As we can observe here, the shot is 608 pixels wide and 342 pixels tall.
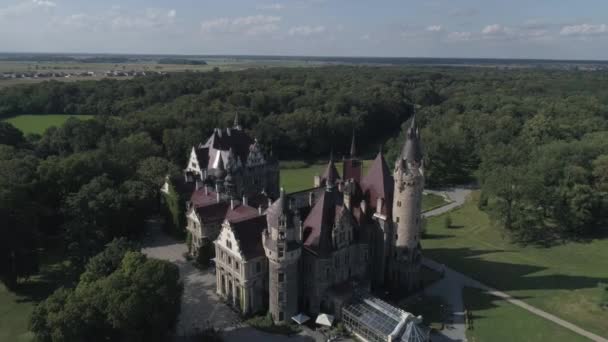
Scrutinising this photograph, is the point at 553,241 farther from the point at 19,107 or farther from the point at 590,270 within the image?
the point at 19,107

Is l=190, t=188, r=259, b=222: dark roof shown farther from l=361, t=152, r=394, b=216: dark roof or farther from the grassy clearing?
the grassy clearing

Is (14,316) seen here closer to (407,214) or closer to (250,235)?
(250,235)

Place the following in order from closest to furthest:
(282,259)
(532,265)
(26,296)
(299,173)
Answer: (282,259) < (26,296) < (532,265) < (299,173)

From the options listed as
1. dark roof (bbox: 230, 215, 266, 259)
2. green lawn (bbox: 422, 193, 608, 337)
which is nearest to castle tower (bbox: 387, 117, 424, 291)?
green lawn (bbox: 422, 193, 608, 337)

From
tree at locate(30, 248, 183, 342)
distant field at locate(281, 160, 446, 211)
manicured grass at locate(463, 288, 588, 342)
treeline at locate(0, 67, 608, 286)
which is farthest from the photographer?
distant field at locate(281, 160, 446, 211)

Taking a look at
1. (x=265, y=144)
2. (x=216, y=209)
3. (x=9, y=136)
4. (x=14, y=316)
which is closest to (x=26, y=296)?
(x=14, y=316)

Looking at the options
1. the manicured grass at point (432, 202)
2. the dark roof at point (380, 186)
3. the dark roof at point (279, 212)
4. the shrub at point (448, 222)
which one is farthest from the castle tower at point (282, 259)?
the manicured grass at point (432, 202)

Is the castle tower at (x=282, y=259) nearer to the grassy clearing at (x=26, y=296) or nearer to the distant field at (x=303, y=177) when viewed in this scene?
the grassy clearing at (x=26, y=296)
